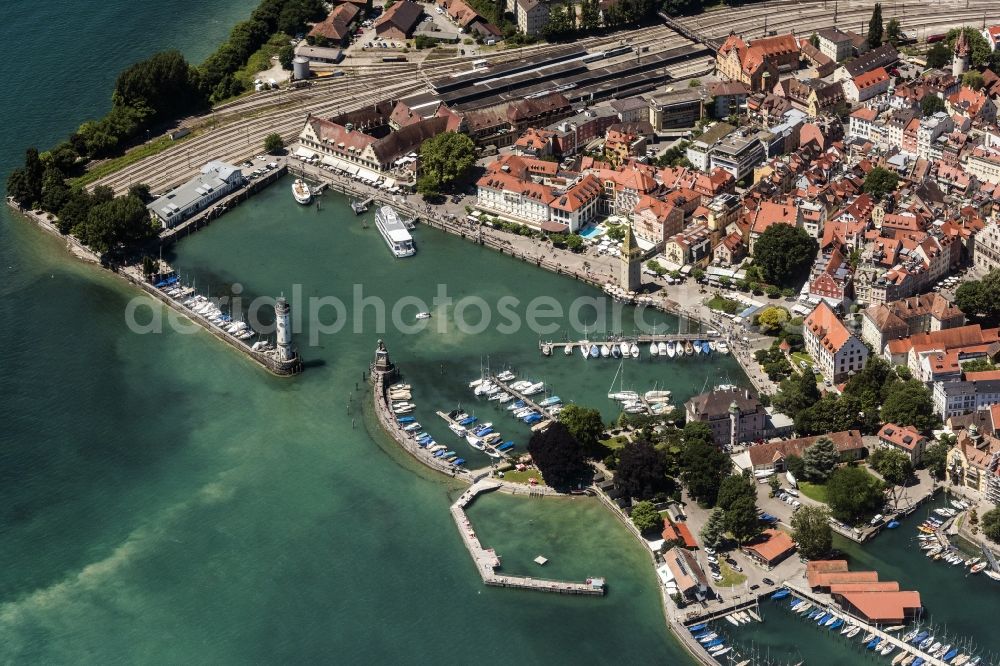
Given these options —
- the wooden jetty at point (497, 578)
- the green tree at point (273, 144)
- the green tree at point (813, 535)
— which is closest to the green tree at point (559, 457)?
the wooden jetty at point (497, 578)

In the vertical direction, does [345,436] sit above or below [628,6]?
below

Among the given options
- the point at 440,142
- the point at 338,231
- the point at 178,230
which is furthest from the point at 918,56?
the point at 178,230

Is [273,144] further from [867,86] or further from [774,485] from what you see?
[774,485]

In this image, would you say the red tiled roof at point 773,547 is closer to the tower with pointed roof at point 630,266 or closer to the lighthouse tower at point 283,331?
the tower with pointed roof at point 630,266

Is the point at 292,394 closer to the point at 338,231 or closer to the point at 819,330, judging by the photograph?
the point at 338,231

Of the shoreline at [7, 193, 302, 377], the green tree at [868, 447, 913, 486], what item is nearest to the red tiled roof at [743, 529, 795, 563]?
the green tree at [868, 447, 913, 486]

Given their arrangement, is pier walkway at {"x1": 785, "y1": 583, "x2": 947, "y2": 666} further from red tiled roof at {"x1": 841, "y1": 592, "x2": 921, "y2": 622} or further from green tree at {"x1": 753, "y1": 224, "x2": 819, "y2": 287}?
green tree at {"x1": 753, "y1": 224, "x2": 819, "y2": 287}
